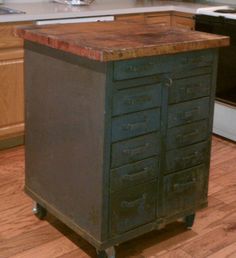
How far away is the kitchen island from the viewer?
182 centimetres

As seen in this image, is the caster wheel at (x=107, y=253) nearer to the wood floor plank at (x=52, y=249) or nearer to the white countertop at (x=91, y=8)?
the wood floor plank at (x=52, y=249)

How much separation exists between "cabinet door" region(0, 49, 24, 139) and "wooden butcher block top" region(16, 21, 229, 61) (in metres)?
0.90

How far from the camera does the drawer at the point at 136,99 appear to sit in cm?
180

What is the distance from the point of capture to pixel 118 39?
1.94 metres

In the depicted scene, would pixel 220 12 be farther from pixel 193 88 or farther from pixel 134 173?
pixel 134 173

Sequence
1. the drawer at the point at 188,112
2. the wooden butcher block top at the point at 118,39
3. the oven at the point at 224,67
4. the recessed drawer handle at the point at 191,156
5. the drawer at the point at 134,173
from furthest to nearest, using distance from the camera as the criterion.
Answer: the oven at the point at 224,67
the recessed drawer handle at the point at 191,156
the drawer at the point at 188,112
the drawer at the point at 134,173
the wooden butcher block top at the point at 118,39

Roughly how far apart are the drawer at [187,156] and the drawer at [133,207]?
115 millimetres

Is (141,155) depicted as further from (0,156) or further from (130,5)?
(130,5)

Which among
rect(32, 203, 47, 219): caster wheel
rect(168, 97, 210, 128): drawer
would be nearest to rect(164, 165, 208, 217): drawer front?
rect(168, 97, 210, 128): drawer

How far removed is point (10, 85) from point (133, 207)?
56.9 inches

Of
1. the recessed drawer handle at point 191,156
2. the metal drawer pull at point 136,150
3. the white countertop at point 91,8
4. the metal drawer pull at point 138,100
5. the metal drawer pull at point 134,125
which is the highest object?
the white countertop at point 91,8

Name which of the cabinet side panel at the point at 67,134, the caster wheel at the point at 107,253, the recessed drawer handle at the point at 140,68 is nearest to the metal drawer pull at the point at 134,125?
the cabinet side panel at the point at 67,134

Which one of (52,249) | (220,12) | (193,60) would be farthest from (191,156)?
(220,12)

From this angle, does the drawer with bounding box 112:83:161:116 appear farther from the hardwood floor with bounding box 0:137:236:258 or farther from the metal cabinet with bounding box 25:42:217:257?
the hardwood floor with bounding box 0:137:236:258
